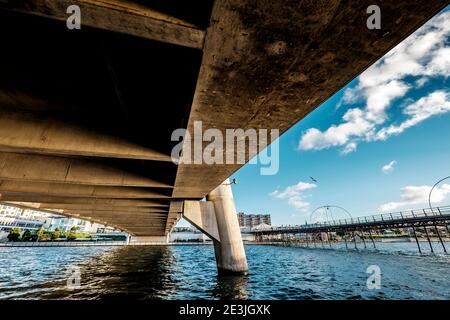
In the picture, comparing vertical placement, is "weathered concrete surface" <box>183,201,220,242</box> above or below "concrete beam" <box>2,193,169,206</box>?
below

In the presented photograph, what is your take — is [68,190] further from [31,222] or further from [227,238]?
[31,222]

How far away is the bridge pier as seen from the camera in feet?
44.0

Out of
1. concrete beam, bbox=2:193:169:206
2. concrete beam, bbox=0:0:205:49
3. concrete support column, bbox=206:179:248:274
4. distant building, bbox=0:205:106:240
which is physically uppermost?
distant building, bbox=0:205:106:240

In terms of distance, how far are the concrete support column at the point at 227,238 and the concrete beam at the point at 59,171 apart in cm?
666

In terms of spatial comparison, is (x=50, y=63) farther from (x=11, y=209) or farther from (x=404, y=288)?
(x=11, y=209)

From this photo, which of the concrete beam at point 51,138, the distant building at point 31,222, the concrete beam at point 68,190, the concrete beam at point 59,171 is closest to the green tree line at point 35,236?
the distant building at point 31,222

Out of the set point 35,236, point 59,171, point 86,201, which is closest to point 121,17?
point 59,171

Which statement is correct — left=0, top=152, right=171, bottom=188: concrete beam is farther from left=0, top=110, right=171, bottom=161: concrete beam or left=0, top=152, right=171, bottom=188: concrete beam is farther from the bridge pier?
the bridge pier

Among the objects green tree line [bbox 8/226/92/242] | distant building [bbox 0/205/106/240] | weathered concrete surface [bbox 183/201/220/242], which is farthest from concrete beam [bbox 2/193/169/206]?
distant building [bbox 0/205/106/240]

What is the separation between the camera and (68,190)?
10320 mm

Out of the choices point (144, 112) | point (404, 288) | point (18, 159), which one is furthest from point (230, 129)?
point (404, 288)

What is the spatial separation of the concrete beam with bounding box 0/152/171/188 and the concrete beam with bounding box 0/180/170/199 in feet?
7.48

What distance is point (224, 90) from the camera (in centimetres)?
352

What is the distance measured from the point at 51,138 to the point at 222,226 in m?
10.7
